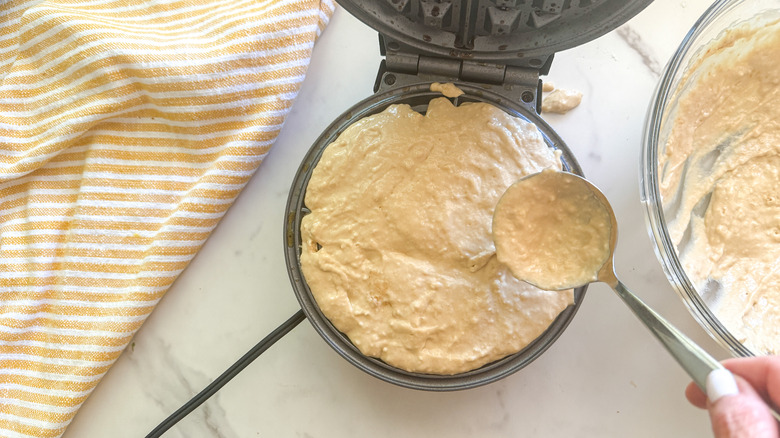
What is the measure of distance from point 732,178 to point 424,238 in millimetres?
634

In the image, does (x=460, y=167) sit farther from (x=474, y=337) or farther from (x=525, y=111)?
(x=474, y=337)

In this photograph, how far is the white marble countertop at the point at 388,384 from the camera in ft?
3.50

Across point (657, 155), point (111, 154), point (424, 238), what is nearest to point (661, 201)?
point (657, 155)

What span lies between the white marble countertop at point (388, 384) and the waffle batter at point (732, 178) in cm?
9

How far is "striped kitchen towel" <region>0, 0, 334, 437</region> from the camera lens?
106cm

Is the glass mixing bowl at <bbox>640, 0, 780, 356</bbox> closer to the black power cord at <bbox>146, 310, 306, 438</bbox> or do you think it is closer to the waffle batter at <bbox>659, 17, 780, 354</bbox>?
the waffle batter at <bbox>659, 17, 780, 354</bbox>

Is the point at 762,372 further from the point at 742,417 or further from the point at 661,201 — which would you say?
the point at 661,201

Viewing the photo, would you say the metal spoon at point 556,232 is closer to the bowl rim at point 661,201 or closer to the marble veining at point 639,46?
the bowl rim at point 661,201

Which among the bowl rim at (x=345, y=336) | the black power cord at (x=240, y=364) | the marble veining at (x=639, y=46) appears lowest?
the black power cord at (x=240, y=364)

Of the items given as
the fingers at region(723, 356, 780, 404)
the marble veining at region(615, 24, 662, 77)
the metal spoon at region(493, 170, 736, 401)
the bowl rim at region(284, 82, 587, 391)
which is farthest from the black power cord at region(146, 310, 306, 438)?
the marble veining at region(615, 24, 662, 77)

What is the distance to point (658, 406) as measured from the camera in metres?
1.06

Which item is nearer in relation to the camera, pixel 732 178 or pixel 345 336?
pixel 345 336

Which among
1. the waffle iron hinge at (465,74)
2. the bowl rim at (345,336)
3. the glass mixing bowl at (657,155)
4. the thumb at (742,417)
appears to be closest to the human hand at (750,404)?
the thumb at (742,417)

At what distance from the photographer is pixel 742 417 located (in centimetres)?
56
